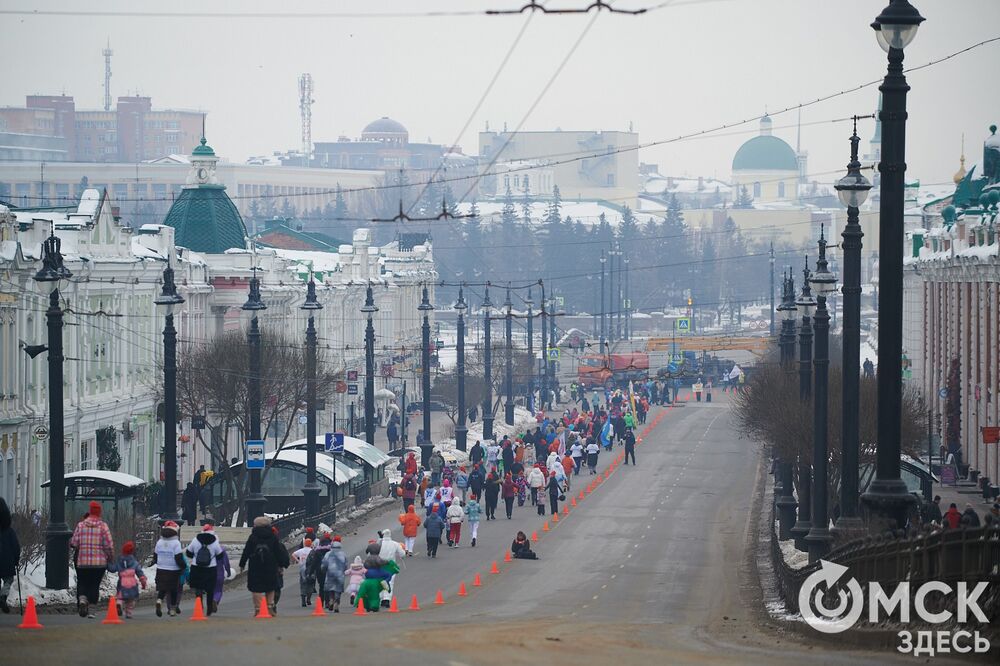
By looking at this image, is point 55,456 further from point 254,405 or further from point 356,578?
point 254,405

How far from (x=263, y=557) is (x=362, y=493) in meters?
25.2

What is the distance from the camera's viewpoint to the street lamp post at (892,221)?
672 inches

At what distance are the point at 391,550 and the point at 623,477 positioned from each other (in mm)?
29053

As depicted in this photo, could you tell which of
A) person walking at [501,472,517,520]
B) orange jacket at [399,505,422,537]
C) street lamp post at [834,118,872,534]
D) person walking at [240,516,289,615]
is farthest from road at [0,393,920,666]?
street lamp post at [834,118,872,534]

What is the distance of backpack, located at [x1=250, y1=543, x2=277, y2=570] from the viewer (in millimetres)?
21859

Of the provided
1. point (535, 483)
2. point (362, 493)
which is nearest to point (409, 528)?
point (535, 483)

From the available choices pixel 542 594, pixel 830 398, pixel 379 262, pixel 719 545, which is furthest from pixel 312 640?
pixel 379 262

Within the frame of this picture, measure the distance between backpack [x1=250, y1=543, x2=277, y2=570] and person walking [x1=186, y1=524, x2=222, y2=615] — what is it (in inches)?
16.7

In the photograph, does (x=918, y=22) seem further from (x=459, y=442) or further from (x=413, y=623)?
(x=459, y=442)

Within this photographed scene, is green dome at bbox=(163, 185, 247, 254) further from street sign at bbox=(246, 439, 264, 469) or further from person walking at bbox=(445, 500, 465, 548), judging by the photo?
person walking at bbox=(445, 500, 465, 548)

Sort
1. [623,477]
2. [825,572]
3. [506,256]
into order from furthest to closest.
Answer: [506,256] → [623,477] → [825,572]

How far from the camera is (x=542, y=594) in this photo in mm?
29141

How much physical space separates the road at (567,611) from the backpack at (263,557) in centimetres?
63

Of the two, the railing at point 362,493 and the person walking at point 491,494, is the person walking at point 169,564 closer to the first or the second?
the person walking at point 491,494
